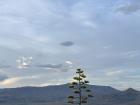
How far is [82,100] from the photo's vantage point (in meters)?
56.9

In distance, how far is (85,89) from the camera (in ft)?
181

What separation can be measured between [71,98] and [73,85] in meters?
2.05

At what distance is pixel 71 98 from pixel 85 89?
10.1ft

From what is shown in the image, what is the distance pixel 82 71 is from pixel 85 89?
128 inches

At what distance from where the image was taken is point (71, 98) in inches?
2235

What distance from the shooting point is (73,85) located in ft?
186

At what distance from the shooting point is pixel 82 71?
2245 inches

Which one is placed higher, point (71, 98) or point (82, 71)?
point (82, 71)

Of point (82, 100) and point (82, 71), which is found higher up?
point (82, 71)

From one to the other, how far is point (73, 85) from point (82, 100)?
2.74m
